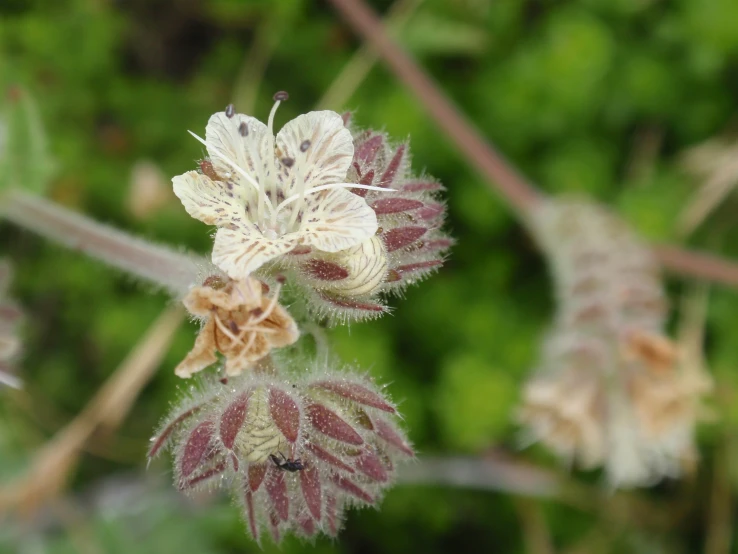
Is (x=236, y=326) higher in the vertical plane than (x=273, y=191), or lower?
lower

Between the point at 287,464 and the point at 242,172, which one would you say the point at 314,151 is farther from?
the point at 287,464

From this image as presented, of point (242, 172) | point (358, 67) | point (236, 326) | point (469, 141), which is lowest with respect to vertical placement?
point (236, 326)

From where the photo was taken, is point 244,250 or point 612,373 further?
point 612,373

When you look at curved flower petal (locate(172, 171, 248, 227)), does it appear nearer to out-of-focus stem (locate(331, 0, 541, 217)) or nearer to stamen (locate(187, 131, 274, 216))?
stamen (locate(187, 131, 274, 216))

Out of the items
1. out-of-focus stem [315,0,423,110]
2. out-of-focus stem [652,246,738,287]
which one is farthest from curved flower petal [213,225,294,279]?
out-of-focus stem [652,246,738,287]

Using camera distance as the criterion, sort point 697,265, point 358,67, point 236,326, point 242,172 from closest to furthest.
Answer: point 236,326 → point 242,172 → point 697,265 → point 358,67

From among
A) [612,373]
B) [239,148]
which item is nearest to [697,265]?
[612,373]
